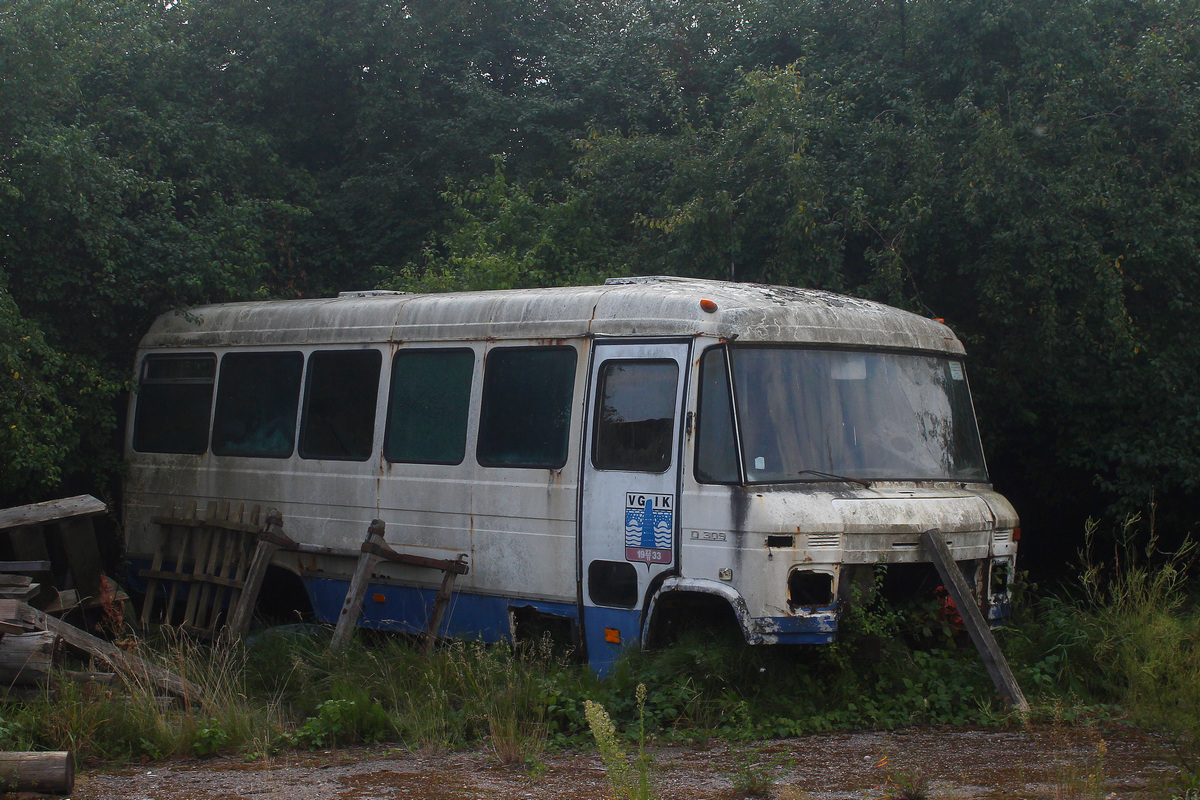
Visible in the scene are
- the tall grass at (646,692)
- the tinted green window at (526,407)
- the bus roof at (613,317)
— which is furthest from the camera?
the tinted green window at (526,407)

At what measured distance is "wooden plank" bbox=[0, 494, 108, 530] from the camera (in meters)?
7.95

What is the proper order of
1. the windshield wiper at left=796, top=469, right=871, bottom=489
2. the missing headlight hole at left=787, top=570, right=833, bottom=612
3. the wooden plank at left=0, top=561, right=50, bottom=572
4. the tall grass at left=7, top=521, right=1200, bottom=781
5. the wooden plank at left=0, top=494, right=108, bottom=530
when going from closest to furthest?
the tall grass at left=7, top=521, right=1200, bottom=781 < the missing headlight hole at left=787, top=570, right=833, bottom=612 < the windshield wiper at left=796, top=469, right=871, bottom=489 < the wooden plank at left=0, top=561, right=50, bottom=572 < the wooden plank at left=0, top=494, right=108, bottom=530

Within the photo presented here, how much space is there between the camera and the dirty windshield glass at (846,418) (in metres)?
6.79

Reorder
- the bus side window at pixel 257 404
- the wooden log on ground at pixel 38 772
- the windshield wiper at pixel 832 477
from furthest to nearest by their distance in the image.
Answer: the bus side window at pixel 257 404 < the windshield wiper at pixel 832 477 < the wooden log on ground at pixel 38 772

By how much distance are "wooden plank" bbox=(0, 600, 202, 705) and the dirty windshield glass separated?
3.53 m

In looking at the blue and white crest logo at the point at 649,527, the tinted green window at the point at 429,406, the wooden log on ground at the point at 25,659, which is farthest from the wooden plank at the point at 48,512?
the blue and white crest logo at the point at 649,527

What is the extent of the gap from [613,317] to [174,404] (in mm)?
4515

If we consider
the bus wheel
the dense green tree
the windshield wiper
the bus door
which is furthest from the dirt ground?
the dense green tree

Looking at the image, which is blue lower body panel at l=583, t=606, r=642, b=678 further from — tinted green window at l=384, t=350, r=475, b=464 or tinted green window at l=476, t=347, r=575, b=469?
tinted green window at l=384, t=350, r=475, b=464

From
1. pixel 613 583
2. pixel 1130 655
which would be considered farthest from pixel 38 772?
pixel 1130 655

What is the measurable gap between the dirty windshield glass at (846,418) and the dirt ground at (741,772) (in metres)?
1.55

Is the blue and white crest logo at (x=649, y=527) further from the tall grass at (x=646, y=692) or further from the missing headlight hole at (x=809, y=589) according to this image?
the missing headlight hole at (x=809, y=589)

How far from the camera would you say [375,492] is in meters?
8.34

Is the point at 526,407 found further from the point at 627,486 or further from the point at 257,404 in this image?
the point at 257,404
